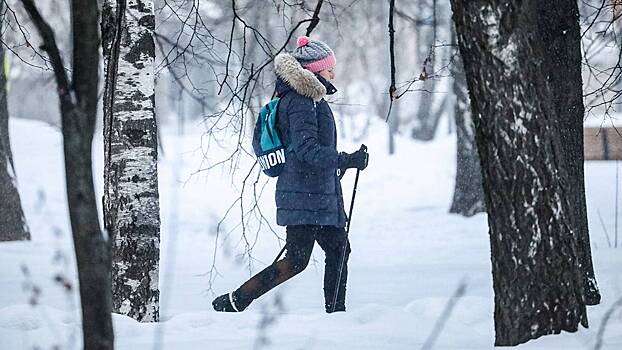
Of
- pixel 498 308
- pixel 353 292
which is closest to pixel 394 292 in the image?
pixel 353 292

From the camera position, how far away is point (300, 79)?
17.6ft

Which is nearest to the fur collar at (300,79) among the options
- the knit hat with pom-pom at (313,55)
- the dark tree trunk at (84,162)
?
the knit hat with pom-pom at (313,55)

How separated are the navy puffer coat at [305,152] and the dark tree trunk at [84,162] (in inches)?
106

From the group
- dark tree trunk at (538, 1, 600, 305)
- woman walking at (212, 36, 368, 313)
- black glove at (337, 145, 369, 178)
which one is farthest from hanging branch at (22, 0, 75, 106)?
dark tree trunk at (538, 1, 600, 305)

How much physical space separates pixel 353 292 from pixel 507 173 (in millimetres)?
3921

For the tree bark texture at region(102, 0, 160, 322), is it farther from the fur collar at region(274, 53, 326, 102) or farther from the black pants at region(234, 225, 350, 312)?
the fur collar at region(274, 53, 326, 102)

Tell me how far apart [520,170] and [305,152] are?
1.74 metres

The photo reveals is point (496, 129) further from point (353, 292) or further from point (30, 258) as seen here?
point (30, 258)

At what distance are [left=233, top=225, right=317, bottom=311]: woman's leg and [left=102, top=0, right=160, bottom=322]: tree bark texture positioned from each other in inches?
19.7

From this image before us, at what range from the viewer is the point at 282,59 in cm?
548

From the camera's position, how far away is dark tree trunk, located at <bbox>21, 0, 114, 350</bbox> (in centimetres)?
262

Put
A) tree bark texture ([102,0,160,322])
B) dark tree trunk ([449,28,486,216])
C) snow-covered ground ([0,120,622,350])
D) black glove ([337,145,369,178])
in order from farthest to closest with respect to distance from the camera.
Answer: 1. dark tree trunk ([449,28,486,216])
2. black glove ([337,145,369,178])
3. tree bark texture ([102,0,160,322])
4. snow-covered ground ([0,120,622,350])

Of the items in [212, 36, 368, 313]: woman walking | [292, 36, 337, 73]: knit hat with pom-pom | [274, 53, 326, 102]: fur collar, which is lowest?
[212, 36, 368, 313]: woman walking

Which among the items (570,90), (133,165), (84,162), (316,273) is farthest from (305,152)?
(316,273)
